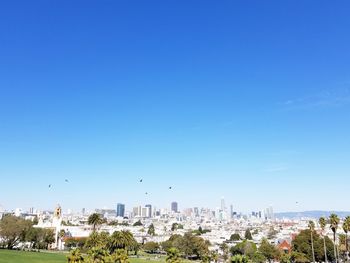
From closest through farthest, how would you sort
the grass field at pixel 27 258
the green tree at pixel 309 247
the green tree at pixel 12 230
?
the grass field at pixel 27 258
the green tree at pixel 309 247
the green tree at pixel 12 230

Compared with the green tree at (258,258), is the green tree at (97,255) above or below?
above

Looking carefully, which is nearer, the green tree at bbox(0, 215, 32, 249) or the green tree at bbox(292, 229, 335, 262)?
the green tree at bbox(292, 229, 335, 262)

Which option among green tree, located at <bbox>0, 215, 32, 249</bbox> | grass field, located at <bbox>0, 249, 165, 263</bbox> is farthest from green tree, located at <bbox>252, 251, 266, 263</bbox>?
green tree, located at <bbox>0, 215, 32, 249</bbox>

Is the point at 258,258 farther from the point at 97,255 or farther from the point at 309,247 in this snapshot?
the point at 97,255

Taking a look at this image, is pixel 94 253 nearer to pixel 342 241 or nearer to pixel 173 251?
pixel 173 251

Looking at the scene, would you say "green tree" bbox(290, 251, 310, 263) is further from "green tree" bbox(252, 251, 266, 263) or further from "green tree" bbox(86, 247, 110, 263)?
"green tree" bbox(86, 247, 110, 263)

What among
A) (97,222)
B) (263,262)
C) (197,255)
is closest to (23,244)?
(97,222)

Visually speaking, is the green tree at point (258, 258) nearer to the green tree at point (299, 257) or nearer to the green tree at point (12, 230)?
the green tree at point (299, 257)

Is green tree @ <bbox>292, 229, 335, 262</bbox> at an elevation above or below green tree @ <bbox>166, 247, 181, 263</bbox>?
below

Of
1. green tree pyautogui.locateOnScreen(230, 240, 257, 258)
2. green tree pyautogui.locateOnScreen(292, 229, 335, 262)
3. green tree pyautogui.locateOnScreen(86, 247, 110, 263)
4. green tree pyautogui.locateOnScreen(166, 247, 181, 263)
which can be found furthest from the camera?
green tree pyautogui.locateOnScreen(230, 240, 257, 258)

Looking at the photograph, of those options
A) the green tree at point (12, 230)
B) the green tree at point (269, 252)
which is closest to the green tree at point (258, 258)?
the green tree at point (269, 252)

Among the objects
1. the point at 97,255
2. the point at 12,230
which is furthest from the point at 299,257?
the point at 12,230
